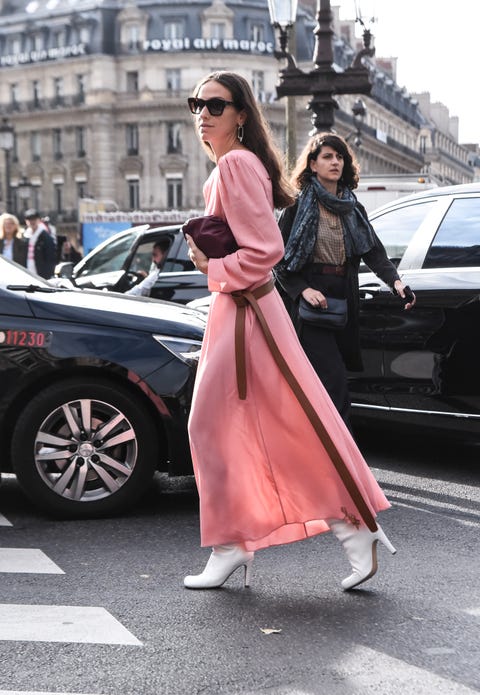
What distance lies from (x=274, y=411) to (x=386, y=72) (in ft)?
337

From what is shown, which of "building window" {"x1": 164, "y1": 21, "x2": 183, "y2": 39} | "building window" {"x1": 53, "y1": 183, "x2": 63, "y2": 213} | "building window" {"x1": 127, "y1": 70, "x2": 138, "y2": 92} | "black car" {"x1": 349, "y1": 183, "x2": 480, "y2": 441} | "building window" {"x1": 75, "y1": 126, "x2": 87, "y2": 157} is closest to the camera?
"black car" {"x1": 349, "y1": 183, "x2": 480, "y2": 441}

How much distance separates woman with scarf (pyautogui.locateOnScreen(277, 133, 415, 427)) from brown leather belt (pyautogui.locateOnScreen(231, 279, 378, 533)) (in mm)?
1383

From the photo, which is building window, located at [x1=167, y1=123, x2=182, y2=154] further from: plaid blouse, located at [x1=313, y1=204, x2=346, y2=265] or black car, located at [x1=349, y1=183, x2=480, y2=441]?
plaid blouse, located at [x1=313, y1=204, x2=346, y2=265]

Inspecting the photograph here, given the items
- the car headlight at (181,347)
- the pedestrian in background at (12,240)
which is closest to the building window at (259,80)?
the pedestrian in background at (12,240)

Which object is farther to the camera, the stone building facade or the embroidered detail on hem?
the stone building facade

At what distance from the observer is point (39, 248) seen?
14.8 metres

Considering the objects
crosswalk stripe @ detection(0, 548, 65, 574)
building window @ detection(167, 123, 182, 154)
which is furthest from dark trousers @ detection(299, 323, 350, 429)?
building window @ detection(167, 123, 182, 154)

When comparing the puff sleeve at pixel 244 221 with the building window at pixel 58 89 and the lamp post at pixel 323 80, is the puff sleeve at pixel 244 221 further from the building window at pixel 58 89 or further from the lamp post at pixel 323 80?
the building window at pixel 58 89

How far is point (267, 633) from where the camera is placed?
382 cm

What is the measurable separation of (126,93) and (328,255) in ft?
241

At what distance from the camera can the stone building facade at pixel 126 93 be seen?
75938 mm

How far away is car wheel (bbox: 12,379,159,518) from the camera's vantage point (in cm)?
544

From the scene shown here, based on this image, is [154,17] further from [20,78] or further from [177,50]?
[20,78]

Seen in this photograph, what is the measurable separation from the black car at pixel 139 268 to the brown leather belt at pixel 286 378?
6.95 metres
